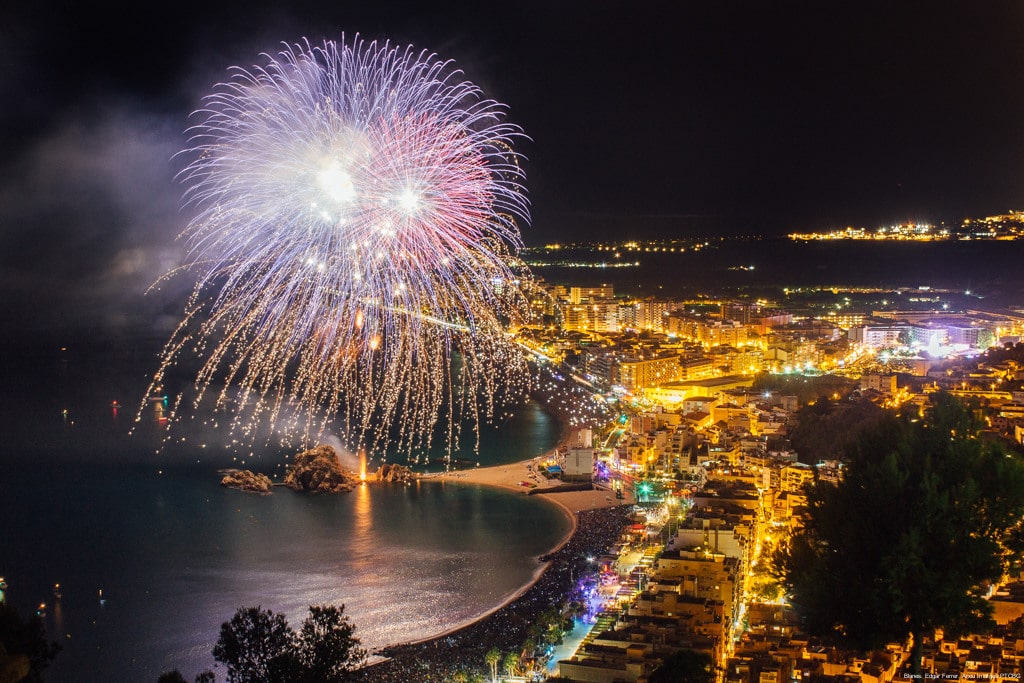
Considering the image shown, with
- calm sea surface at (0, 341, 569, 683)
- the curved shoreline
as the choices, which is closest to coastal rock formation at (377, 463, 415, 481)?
calm sea surface at (0, 341, 569, 683)

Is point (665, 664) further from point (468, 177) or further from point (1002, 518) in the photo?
point (468, 177)

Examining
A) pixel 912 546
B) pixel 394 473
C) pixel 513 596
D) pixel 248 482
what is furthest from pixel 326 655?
pixel 394 473

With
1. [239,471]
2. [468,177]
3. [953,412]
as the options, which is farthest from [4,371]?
[953,412]

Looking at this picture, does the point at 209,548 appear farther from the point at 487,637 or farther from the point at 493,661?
the point at 493,661

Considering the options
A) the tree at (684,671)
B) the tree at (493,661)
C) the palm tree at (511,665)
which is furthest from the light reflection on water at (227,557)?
the tree at (684,671)

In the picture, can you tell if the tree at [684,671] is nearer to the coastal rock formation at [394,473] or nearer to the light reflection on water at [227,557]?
the light reflection on water at [227,557]

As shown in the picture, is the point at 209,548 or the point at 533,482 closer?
the point at 209,548
